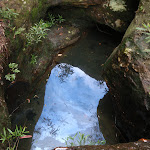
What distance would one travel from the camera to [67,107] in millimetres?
4797

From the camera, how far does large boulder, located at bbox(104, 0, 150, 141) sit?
3434mm

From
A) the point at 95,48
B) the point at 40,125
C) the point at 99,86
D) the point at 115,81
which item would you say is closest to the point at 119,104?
the point at 115,81

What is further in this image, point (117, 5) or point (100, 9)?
point (100, 9)

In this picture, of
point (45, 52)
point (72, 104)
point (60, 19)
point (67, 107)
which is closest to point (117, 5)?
point (60, 19)

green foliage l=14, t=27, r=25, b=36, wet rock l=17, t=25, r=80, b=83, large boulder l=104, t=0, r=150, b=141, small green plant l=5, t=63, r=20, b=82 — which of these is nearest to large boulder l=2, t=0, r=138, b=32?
green foliage l=14, t=27, r=25, b=36

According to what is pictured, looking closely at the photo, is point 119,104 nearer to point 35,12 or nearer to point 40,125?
point 40,125

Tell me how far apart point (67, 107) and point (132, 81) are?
1.88 metres

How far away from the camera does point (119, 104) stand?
13.3 ft

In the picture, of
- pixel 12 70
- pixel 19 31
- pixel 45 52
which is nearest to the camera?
pixel 12 70

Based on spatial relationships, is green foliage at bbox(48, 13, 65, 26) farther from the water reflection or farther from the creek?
the water reflection

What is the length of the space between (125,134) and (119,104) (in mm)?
669

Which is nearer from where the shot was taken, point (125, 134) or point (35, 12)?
point (125, 134)

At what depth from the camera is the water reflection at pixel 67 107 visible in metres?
4.23

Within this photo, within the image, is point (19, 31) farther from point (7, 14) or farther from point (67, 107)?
point (67, 107)
